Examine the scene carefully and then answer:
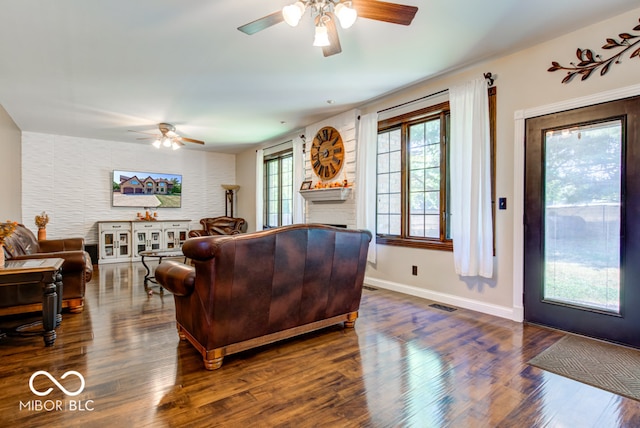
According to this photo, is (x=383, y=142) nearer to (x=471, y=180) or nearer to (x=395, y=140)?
(x=395, y=140)

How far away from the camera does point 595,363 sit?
2273 millimetres

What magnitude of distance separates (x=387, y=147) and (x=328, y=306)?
268cm


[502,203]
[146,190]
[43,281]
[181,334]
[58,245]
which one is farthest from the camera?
[146,190]

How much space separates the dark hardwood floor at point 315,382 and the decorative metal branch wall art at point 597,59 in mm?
2289

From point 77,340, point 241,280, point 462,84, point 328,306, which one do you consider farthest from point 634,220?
point 77,340

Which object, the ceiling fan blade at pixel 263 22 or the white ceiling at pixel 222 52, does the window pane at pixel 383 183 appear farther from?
the ceiling fan blade at pixel 263 22

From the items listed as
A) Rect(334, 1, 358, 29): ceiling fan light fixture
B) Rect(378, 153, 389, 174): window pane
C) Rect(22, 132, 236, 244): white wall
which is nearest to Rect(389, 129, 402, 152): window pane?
Rect(378, 153, 389, 174): window pane

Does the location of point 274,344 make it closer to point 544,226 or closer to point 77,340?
point 77,340

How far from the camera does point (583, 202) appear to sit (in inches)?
111

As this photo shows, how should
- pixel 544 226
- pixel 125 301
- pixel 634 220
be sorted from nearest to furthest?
pixel 634 220 → pixel 544 226 → pixel 125 301

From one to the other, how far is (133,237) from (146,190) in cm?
117

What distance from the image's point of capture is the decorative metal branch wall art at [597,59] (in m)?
2.56

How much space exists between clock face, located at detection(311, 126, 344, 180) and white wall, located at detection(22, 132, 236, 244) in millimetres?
3994

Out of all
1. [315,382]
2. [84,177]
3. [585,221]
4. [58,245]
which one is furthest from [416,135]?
[84,177]
